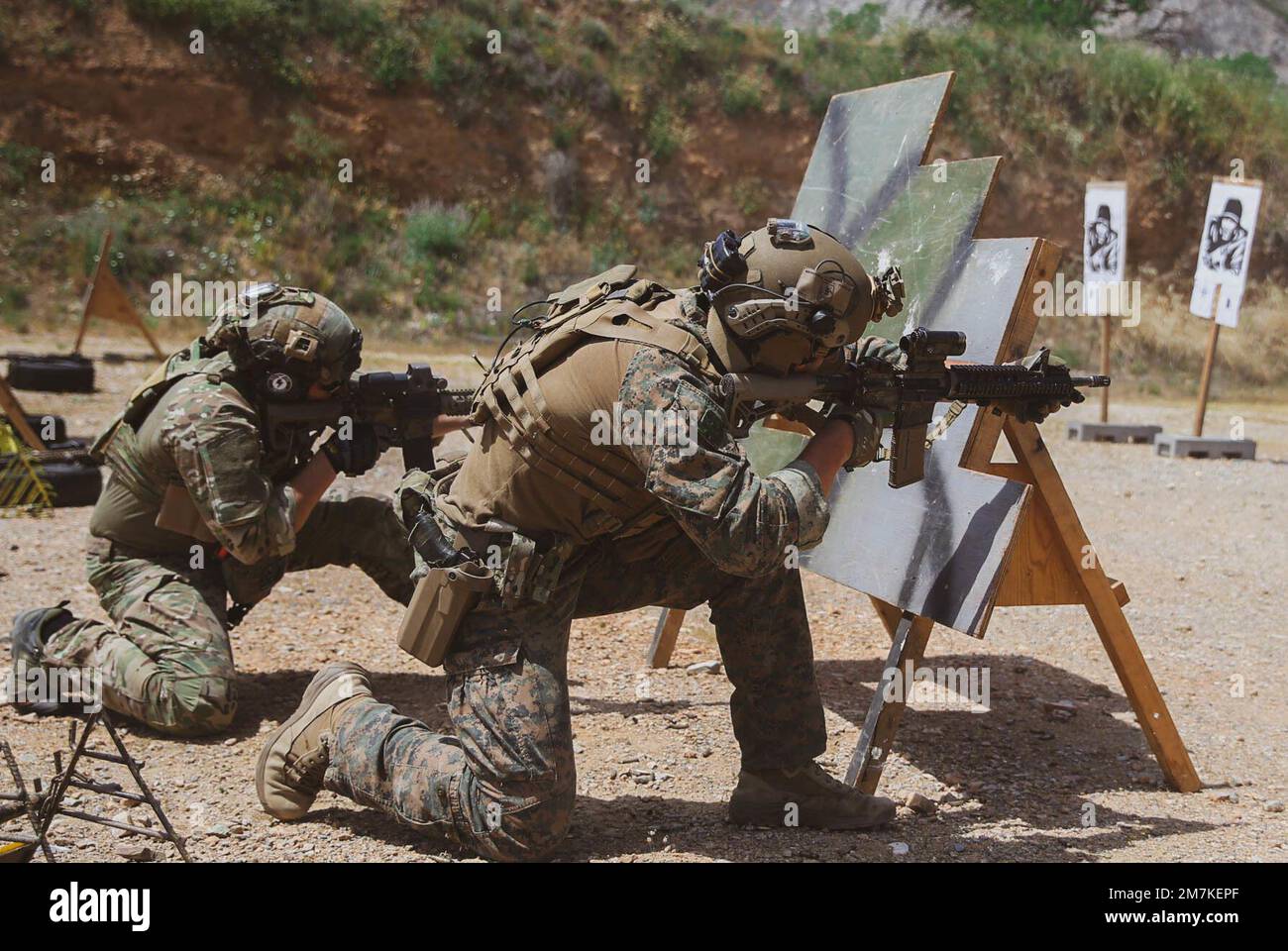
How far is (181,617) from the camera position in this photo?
4.73m

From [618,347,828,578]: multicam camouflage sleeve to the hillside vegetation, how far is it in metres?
14.8

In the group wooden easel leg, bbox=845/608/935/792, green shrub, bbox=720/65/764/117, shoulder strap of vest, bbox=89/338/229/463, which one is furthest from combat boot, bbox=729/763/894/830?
green shrub, bbox=720/65/764/117

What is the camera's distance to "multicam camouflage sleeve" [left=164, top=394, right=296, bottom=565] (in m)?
4.52

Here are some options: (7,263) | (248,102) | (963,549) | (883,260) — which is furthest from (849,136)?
(248,102)

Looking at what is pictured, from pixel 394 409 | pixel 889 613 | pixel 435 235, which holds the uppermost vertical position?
pixel 435 235

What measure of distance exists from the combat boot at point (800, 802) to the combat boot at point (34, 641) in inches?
104

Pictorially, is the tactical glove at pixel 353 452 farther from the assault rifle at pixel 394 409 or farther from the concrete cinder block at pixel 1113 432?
the concrete cinder block at pixel 1113 432

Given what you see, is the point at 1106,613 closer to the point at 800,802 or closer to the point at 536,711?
the point at 800,802

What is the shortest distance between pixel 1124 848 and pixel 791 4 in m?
33.0

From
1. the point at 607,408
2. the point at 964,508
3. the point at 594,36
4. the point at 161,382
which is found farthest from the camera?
the point at 594,36

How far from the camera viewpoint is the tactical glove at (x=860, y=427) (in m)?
3.61

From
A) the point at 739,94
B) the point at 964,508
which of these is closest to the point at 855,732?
the point at 964,508

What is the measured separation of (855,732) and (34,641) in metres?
3.13

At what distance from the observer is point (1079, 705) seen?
5.10 meters
